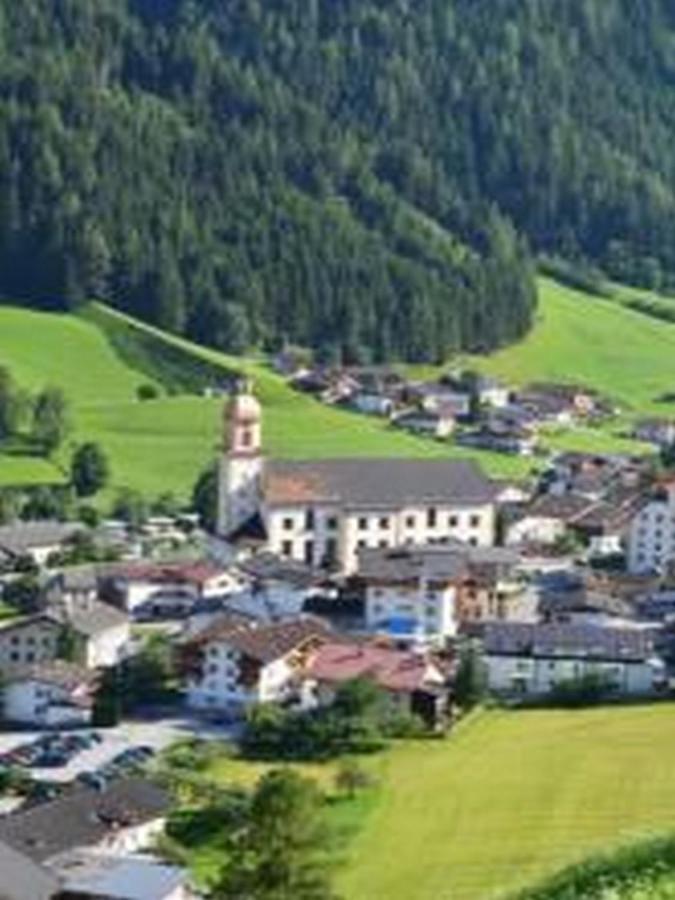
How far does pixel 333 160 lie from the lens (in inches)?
5433

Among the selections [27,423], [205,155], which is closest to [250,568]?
[27,423]

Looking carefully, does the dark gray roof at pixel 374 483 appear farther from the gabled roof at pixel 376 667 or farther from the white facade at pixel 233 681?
the white facade at pixel 233 681

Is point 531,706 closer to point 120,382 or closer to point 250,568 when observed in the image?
point 250,568

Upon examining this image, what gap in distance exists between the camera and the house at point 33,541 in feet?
232

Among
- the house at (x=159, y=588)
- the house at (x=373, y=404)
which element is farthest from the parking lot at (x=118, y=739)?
the house at (x=373, y=404)

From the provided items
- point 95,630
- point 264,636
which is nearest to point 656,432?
point 95,630

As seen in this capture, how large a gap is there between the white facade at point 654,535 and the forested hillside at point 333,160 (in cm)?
4133

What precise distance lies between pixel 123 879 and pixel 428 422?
64748mm

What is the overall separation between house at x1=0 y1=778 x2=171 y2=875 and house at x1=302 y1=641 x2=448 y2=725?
367 inches

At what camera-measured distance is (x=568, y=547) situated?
7650 centimetres

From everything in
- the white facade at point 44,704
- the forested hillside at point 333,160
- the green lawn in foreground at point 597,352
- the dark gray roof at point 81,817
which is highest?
the forested hillside at point 333,160

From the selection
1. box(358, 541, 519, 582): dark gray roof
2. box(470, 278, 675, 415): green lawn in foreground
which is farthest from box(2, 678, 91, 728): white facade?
box(470, 278, 675, 415): green lawn in foreground

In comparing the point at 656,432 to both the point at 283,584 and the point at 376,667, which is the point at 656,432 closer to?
the point at 283,584

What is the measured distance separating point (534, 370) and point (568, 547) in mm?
44097
